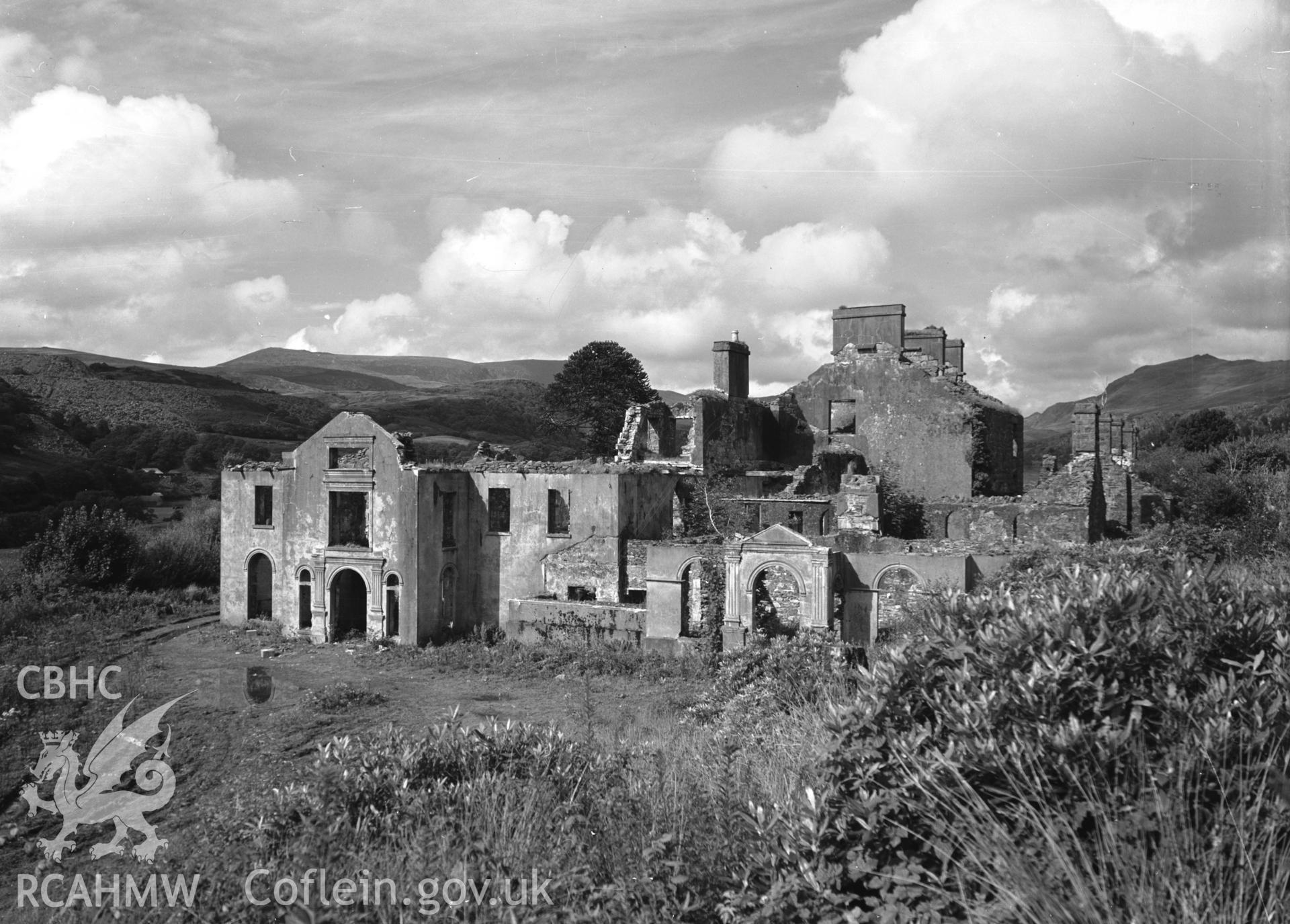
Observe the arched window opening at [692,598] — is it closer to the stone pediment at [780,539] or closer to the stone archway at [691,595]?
the stone archway at [691,595]

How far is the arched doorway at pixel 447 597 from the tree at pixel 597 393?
25.9 metres

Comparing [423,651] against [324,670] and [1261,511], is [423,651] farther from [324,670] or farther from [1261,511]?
[1261,511]

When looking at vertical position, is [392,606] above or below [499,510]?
below

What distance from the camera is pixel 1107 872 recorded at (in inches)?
203

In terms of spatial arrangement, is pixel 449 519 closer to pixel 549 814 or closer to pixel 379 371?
pixel 549 814

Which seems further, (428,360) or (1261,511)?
(428,360)

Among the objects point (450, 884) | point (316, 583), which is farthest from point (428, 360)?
point (450, 884)

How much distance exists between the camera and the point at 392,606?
25.5 m

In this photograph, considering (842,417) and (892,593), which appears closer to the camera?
(892,593)

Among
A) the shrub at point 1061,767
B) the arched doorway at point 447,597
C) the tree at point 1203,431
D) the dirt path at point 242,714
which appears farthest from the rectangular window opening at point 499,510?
the tree at point 1203,431

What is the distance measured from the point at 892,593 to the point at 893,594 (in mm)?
23

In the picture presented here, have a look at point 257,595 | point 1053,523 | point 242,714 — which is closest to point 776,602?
point 1053,523

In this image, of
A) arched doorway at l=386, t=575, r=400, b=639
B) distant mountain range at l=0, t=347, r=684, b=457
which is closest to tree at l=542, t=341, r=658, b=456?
distant mountain range at l=0, t=347, r=684, b=457

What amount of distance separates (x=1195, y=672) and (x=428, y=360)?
522 feet
